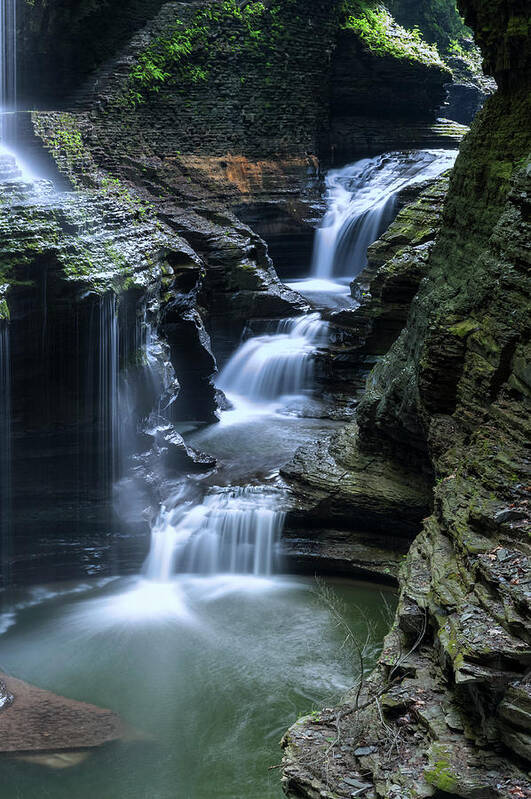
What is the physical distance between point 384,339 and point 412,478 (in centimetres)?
434

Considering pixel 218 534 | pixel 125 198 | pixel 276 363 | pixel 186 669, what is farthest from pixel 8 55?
pixel 186 669

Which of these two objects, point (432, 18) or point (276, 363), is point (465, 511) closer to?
point (276, 363)

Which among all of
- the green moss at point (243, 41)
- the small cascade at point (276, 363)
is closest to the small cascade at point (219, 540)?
the small cascade at point (276, 363)

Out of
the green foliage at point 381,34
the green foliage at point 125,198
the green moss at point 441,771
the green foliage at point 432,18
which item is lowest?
the green moss at point 441,771

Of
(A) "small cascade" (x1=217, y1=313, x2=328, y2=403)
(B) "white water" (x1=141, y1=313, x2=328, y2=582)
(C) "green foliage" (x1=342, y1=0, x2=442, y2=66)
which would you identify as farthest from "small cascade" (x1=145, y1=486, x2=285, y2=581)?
(C) "green foliage" (x1=342, y1=0, x2=442, y2=66)

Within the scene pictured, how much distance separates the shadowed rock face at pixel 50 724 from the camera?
8266 millimetres

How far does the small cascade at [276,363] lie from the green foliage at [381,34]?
10.7m

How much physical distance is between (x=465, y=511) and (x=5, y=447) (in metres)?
6.74

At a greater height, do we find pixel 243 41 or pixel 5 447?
pixel 243 41

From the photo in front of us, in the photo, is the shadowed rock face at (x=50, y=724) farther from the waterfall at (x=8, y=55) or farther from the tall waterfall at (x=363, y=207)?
the tall waterfall at (x=363, y=207)

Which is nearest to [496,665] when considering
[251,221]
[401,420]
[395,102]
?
[401,420]

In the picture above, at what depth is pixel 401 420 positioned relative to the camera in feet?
34.8

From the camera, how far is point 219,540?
12.2 meters

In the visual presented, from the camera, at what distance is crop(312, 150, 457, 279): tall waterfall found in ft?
70.1
